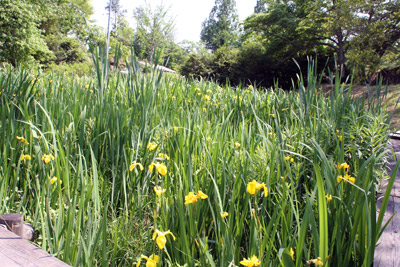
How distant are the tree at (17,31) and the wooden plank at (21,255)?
545 inches

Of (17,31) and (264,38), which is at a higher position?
(264,38)

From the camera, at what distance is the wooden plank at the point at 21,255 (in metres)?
0.80

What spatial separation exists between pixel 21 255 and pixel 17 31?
15362 mm

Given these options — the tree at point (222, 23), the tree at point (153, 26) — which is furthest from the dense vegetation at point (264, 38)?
the tree at point (222, 23)

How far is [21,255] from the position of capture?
2.77ft

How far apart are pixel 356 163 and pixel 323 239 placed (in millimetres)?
→ 742

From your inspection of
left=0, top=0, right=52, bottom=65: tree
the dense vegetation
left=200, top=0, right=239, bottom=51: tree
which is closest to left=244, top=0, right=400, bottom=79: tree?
the dense vegetation

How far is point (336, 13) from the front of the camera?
42.7 ft

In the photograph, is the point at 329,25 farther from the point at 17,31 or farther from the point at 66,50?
the point at 66,50

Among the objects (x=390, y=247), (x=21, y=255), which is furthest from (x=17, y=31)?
(x=390, y=247)

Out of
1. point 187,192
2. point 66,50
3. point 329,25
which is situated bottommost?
point 187,192

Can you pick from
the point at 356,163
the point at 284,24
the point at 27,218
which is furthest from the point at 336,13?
the point at 27,218

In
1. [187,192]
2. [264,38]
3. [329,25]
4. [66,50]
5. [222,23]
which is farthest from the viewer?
[222,23]

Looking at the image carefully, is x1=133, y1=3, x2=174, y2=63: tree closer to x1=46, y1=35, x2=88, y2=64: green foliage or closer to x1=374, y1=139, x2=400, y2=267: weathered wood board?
x1=46, y1=35, x2=88, y2=64: green foliage
